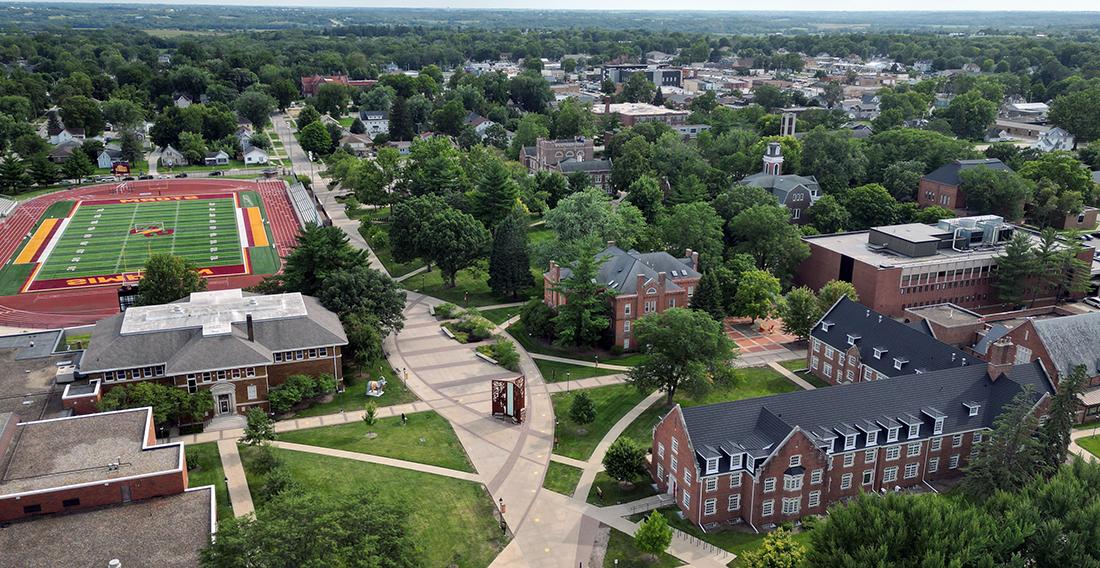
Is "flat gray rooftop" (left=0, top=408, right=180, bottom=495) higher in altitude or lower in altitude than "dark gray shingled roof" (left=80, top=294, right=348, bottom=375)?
lower

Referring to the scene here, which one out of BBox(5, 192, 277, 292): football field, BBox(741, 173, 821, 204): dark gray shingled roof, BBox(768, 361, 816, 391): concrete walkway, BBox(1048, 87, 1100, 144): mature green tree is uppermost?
BBox(1048, 87, 1100, 144): mature green tree

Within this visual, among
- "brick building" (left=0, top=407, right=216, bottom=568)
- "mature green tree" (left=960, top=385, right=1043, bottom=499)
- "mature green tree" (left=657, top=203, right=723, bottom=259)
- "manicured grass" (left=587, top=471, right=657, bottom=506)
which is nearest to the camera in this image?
"brick building" (left=0, top=407, right=216, bottom=568)

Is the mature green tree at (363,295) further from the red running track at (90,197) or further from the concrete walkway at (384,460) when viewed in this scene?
the concrete walkway at (384,460)

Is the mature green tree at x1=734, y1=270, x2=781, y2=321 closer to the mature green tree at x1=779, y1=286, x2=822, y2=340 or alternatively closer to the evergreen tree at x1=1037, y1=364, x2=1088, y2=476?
the mature green tree at x1=779, y1=286, x2=822, y2=340

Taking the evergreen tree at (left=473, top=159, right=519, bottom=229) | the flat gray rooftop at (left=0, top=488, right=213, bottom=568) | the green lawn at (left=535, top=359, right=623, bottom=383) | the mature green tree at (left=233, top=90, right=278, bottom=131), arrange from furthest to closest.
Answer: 1. the mature green tree at (left=233, top=90, right=278, bottom=131)
2. the evergreen tree at (left=473, top=159, right=519, bottom=229)
3. the green lawn at (left=535, top=359, right=623, bottom=383)
4. the flat gray rooftop at (left=0, top=488, right=213, bottom=568)

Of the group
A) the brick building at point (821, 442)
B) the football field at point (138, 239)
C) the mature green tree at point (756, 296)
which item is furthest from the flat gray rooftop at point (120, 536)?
the football field at point (138, 239)

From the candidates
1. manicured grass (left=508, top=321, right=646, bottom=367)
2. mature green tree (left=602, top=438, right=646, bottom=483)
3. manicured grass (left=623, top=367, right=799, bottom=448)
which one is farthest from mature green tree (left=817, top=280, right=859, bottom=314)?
mature green tree (left=602, top=438, right=646, bottom=483)
